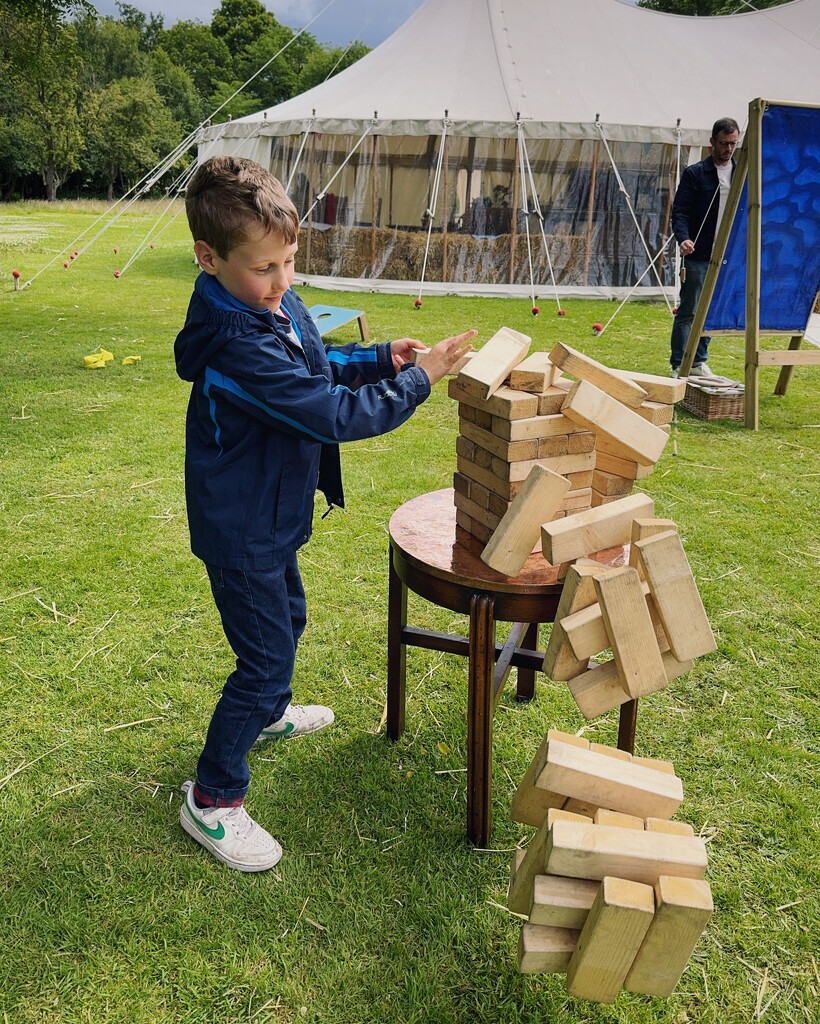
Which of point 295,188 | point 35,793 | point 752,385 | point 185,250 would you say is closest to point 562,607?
point 35,793

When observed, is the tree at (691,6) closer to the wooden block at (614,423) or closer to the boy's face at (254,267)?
the wooden block at (614,423)

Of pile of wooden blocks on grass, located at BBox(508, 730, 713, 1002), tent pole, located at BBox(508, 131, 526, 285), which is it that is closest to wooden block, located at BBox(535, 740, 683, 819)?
pile of wooden blocks on grass, located at BBox(508, 730, 713, 1002)

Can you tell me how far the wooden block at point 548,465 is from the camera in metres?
2.18

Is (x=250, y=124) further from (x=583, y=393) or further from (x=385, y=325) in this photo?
(x=583, y=393)

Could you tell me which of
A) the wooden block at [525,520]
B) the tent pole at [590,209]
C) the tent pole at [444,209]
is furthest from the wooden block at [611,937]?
the tent pole at [590,209]

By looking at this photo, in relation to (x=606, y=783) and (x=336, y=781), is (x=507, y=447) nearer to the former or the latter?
(x=606, y=783)

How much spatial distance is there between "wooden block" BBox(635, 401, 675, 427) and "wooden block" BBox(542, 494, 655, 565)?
297mm

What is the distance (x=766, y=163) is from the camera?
658cm

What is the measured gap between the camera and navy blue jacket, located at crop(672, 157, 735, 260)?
24.3 ft

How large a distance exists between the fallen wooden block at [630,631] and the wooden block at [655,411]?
59cm

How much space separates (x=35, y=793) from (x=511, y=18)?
1553 centimetres

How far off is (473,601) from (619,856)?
2.41 feet

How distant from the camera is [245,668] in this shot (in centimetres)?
231

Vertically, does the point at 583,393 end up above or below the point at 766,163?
below
